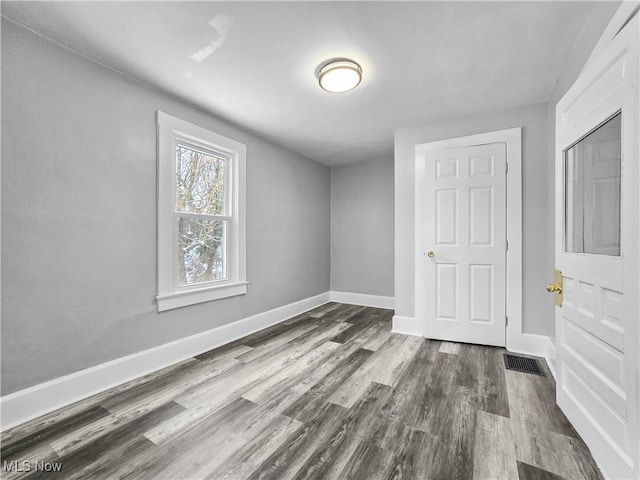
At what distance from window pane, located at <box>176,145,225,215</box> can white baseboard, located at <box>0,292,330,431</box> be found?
4.34 feet

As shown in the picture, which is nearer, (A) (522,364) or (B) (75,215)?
(B) (75,215)

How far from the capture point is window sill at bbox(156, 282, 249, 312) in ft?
8.34

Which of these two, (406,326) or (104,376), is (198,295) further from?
(406,326)

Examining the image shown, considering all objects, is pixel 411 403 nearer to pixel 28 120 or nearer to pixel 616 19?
pixel 616 19

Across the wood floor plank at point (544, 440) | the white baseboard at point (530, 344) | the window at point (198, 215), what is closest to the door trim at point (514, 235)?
the white baseboard at point (530, 344)

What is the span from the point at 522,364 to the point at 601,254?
5.28ft

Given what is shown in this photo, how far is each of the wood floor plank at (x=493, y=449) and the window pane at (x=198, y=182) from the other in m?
2.93

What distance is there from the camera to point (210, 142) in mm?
2951

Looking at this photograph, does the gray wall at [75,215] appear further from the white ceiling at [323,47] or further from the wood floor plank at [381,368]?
the wood floor plank at [381,368]

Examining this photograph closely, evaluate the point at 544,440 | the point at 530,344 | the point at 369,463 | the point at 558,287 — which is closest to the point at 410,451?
the point at 369,463

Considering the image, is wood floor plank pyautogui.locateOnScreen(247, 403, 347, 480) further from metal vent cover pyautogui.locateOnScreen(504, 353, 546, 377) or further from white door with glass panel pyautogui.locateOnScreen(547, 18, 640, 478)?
metal vent cover pyautogui.locateOnScreen(504, 353, 546, 377)

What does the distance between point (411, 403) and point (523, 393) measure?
2.90ft

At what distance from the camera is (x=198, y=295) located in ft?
9.26

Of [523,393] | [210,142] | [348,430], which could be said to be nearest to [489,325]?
[523,393]
